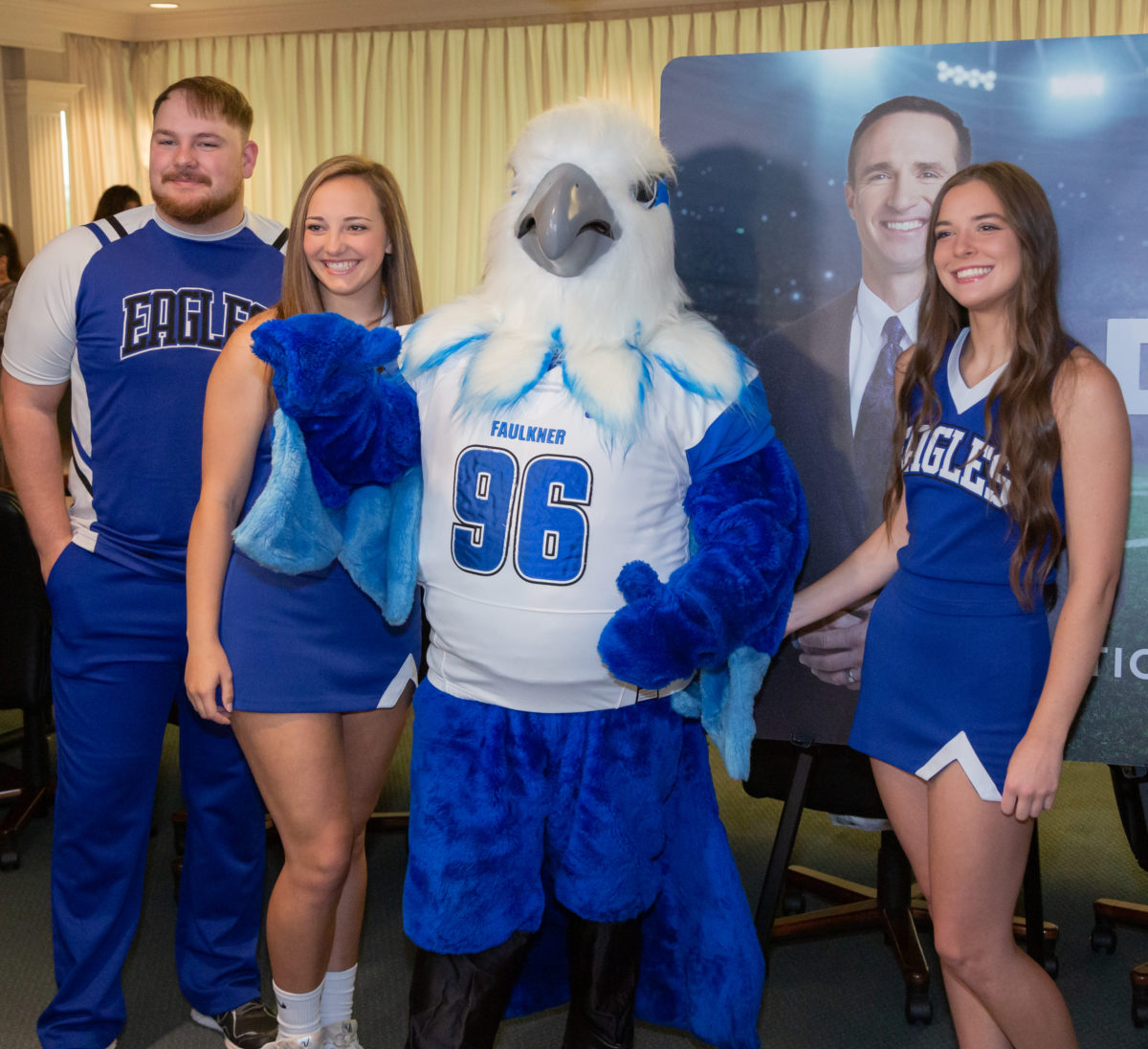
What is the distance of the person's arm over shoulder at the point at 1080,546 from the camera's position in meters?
1.49

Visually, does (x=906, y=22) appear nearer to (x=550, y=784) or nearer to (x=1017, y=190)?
(x=1017, y=190)

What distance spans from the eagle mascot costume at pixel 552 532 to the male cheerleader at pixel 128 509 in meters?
0.47

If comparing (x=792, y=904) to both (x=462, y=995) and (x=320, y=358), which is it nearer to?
(x=462, y=995)

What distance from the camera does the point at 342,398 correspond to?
1545 millimetres

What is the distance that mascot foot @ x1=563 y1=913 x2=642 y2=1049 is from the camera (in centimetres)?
163

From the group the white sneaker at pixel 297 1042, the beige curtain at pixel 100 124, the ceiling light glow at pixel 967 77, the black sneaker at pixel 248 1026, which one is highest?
the beige curtain at pixel 100 124

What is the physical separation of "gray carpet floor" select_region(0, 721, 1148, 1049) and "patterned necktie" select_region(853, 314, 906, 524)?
1.02m

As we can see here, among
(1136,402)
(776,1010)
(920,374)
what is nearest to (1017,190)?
(920,374)

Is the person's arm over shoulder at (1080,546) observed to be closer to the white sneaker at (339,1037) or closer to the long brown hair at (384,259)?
the long brown hair at (384,259)

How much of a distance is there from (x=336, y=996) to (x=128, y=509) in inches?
34.6

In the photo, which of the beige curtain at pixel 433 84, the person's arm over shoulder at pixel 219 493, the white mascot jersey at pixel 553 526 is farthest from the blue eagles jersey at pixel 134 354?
the beige curtain at pixel 433 84

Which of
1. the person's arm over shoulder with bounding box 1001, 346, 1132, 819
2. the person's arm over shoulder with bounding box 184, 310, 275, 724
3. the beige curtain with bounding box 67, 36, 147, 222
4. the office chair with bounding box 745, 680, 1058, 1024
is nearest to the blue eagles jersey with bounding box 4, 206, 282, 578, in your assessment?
the person's arm over shoulder with bounding box 184, 310, 275, 724

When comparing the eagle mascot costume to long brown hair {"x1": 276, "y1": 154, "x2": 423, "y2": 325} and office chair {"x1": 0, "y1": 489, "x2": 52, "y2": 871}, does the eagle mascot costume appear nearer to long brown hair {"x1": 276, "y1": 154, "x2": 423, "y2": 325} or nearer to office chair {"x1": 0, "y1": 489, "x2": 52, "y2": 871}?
long brown hair {"x1": 276, "y1": 154, "x2": 423, "y2": 325}

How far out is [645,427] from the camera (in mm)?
1547
